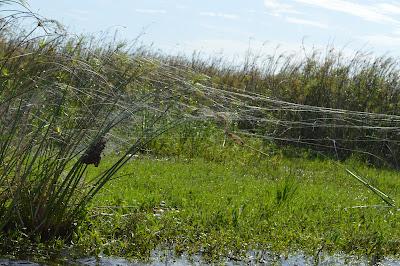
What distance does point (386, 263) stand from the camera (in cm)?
775

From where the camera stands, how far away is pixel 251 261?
721cm

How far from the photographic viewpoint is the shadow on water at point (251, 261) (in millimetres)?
6660

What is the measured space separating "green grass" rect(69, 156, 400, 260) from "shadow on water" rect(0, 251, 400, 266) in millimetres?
128

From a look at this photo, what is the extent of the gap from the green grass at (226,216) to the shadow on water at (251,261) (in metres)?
0.13

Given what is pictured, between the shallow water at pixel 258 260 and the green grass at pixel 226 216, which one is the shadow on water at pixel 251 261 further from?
the green grass at pixel 226 216

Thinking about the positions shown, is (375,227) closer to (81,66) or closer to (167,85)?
(167,85)

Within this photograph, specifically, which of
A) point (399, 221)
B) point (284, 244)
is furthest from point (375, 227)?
point (284, 244)

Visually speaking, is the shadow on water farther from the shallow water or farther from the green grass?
the green grass

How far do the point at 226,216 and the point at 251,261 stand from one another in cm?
126

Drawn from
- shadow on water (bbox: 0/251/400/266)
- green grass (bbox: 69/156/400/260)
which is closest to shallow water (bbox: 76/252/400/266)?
shadow on water (bbox: 0/251/400/266)

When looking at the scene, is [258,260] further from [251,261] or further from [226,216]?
[226,216]

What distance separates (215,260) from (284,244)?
0.99m

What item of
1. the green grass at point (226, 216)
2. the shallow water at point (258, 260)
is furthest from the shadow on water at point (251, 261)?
the green grass at point (226, 216)

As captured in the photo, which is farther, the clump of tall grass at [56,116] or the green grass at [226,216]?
the green grass at [226,216]
